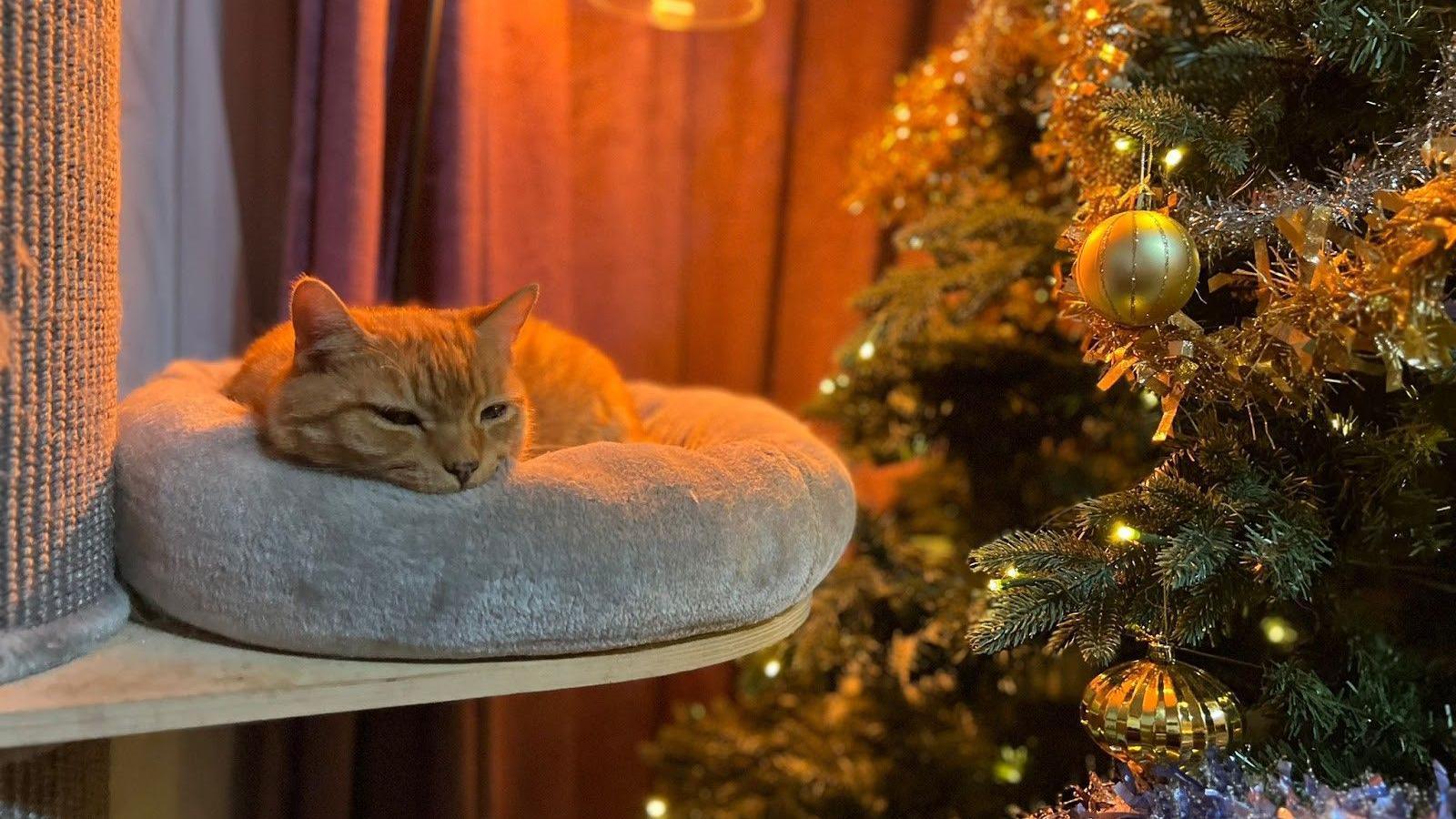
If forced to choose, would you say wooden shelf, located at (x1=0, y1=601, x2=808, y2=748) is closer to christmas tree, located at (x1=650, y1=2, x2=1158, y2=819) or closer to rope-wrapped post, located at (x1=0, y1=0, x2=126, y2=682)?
rope-wrapped post, located at (x1=0, y1=0, x2=126, y2=682)

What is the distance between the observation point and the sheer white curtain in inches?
43.4

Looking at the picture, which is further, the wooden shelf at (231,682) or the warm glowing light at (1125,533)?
the warm glowing light at (1125,533)

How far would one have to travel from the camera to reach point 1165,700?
0.72m

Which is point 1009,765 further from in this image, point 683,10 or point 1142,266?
point 683,10

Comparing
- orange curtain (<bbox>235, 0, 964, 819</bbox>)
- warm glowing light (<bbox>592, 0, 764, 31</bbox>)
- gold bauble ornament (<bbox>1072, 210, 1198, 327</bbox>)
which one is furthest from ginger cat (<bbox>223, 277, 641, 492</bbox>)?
warm glowing light (<bbox>592, 0, 764, 31</bbox>)

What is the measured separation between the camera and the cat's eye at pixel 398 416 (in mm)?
765

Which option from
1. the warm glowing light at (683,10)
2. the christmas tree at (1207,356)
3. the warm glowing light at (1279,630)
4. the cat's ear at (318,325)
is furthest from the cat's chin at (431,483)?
the warm glowing light at (683,10)

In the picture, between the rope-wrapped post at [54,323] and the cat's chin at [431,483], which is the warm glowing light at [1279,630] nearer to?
the cat's chin at [431,483]

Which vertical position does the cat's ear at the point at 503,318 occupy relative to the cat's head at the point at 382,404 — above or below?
above

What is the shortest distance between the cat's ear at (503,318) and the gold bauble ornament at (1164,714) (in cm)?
61

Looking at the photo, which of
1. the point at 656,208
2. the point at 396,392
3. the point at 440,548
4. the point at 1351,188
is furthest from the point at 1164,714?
the point at 656,208

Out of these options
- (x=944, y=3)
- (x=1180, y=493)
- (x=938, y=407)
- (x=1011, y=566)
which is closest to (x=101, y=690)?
(x=1011, y=566)

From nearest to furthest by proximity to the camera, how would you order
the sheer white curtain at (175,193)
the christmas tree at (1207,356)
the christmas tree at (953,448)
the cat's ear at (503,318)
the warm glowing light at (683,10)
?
the christmas tree at (1207,356) < the cat's ear at (503,318) < the sheer white curtain at (175,193) < the christmas tree at (953,448) < the warm glowing light at (683,10)

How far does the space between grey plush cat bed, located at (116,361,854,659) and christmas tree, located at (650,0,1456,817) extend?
0.25 m
